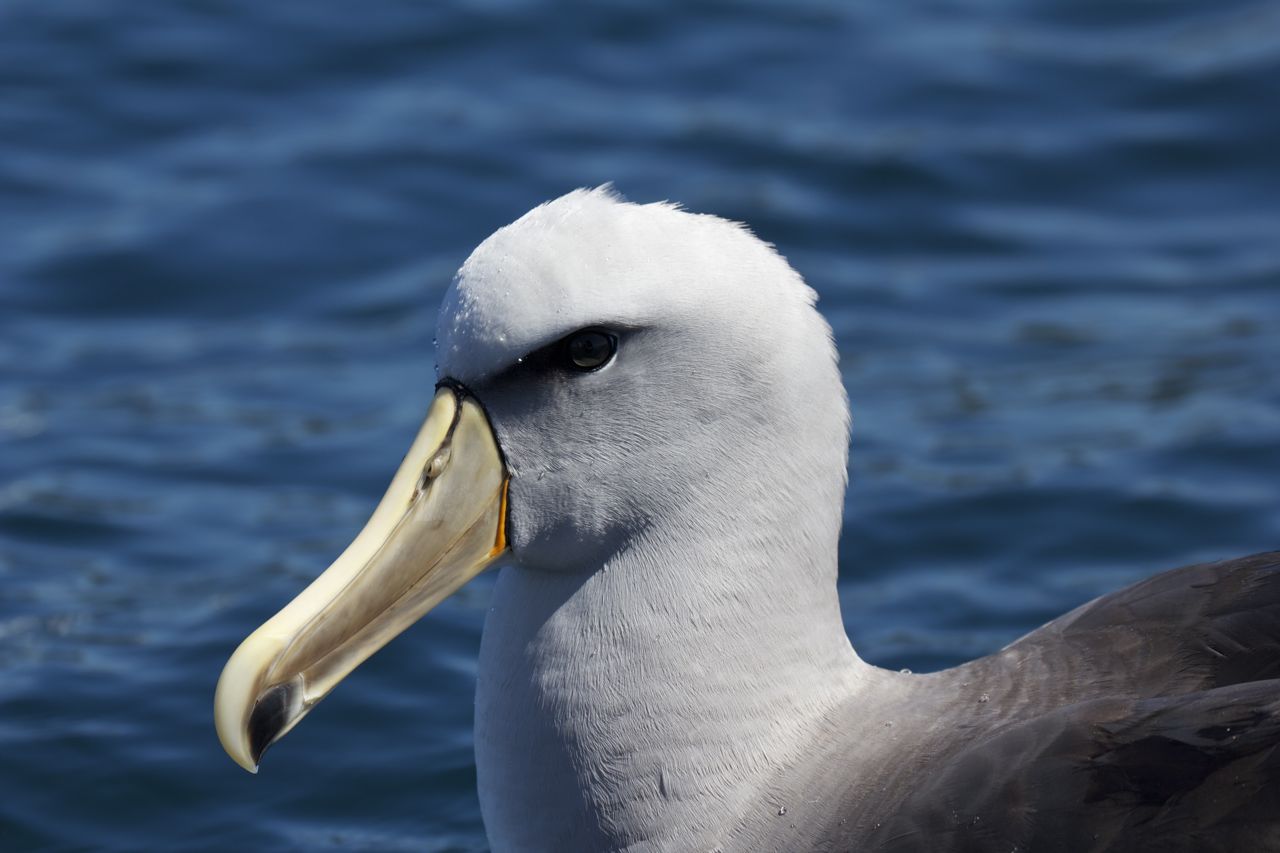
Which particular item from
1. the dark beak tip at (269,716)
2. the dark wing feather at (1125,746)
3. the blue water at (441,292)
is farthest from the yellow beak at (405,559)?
the blue water at (441,292)

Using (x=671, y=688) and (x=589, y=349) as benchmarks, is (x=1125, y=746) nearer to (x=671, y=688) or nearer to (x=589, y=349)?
(x=671, y=688)

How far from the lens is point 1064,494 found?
25.3ft

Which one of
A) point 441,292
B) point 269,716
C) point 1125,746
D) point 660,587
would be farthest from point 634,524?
point 441,292

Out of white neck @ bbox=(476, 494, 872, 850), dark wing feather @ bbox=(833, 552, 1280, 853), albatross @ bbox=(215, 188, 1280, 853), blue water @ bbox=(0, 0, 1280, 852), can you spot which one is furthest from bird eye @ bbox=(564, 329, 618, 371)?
blue water @ bbox=(0, 0, 1280, 852)

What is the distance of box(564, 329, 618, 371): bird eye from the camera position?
4.29m

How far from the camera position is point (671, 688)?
4430 millimetres

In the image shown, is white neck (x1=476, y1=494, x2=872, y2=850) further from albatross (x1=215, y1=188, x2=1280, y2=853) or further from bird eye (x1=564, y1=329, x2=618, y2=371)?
bird eye (x1=564, y1=329, x2=618, y2=371)

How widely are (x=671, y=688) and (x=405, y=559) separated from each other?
644 millimetres

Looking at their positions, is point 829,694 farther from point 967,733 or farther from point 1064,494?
point 1064,494

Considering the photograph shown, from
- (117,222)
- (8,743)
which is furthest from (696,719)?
(117,222)

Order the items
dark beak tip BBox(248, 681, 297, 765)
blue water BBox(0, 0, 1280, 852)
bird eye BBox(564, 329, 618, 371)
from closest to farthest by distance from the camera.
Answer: dark beak tip BBox(248, 681, 297, 765) < bird eye BBox(564, 329, 618, 371) < blue water BBox(0, 0, 1280, 852)

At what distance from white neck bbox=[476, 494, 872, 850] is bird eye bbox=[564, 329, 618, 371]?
0.40 meters

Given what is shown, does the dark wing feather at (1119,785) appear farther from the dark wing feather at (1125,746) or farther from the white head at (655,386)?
the white head at (655,386)

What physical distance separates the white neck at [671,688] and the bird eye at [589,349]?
40cm
